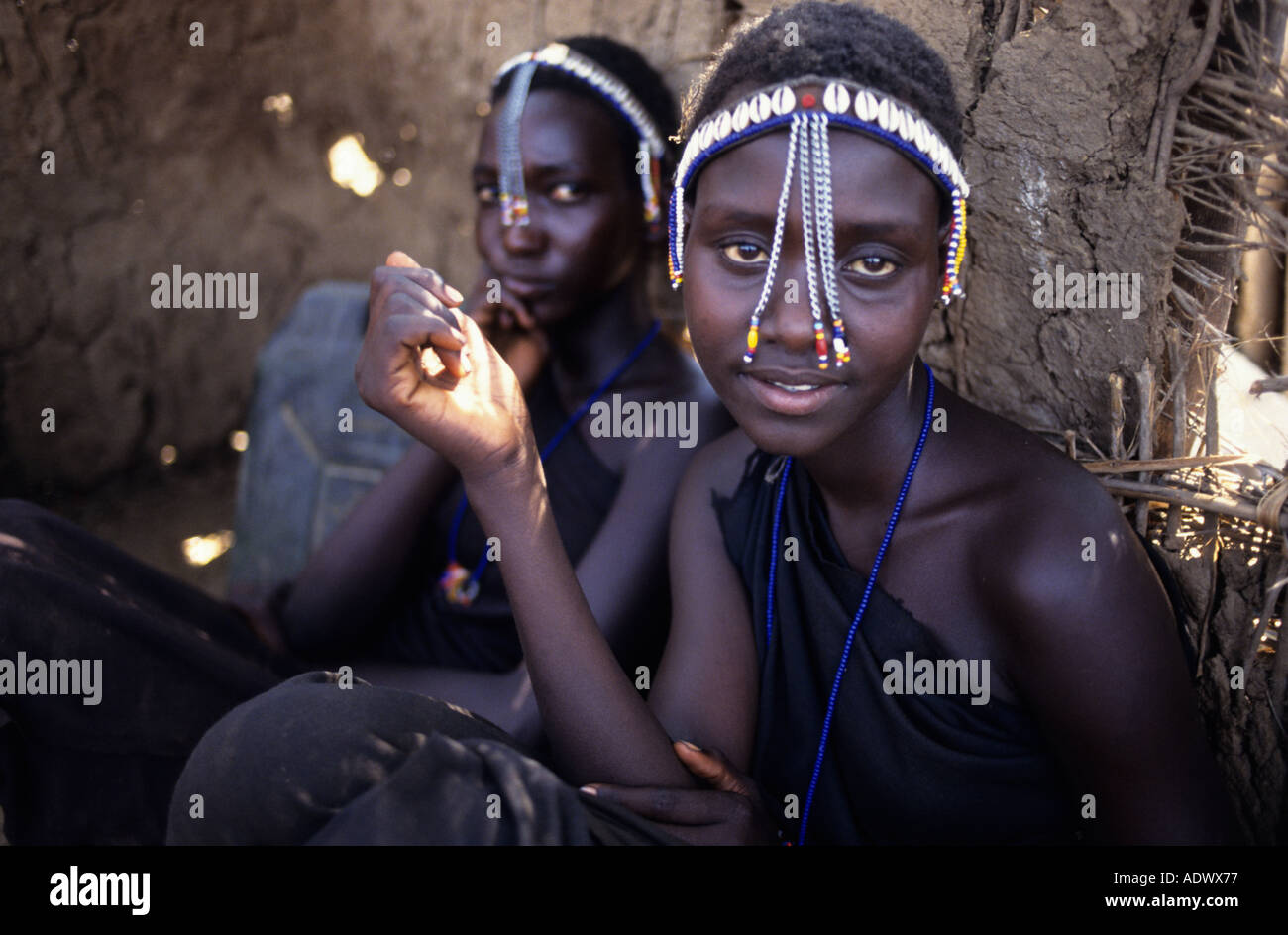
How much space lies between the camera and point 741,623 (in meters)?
1.97

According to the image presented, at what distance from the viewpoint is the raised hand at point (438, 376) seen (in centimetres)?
164

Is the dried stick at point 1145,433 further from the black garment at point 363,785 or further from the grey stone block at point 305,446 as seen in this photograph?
the grey stone block at point 305,446

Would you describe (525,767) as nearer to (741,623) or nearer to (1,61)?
(741,623)

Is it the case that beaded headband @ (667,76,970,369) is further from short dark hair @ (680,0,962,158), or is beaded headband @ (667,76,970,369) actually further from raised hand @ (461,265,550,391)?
raised hand @ (461,265,550,391)

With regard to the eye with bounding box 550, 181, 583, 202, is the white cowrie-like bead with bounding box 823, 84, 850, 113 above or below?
below

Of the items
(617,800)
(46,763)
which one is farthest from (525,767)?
(46,763)

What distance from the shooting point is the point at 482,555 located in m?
2.57

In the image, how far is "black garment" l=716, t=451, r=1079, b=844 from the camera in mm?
1744

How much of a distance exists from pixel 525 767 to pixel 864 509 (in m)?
0.74

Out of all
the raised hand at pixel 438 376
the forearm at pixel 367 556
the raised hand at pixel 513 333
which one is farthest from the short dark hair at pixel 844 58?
the forearm at pixel 367 556

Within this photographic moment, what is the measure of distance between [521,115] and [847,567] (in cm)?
125

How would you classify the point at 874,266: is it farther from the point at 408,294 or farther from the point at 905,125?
the point at 408,294

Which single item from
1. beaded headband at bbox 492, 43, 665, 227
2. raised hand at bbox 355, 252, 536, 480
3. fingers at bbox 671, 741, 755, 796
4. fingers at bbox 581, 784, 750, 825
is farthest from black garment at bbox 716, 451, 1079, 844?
beaded headband at bbox 492, 43, 665, 227

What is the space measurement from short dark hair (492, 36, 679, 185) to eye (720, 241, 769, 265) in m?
0.96
